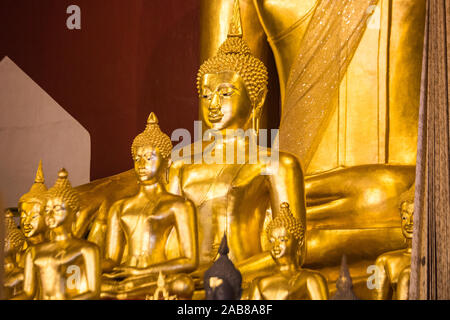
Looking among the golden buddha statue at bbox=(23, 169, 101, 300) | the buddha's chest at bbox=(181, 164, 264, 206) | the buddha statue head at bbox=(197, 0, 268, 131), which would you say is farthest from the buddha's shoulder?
the golden buddha statue at bbox=(23, 169, 101, 300)

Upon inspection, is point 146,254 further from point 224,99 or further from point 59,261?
point 224,99

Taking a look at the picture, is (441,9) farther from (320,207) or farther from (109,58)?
(109,58)

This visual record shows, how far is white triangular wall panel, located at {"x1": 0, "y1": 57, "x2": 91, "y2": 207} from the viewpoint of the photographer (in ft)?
11.3

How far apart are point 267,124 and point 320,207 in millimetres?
646

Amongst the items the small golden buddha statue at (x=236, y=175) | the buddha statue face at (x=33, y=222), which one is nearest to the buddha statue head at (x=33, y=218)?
the buddha statue face at (x=33, y=222)

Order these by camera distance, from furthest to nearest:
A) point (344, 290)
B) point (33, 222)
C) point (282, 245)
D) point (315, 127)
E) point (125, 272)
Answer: point (315, 127)
point (33, 222)
point (125, 272)
point (282, 245)
point (344, 290)

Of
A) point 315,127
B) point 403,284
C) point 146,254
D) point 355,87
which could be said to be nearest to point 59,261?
point 146,254

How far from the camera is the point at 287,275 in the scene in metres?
1.94

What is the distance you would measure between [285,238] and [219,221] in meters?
0.42

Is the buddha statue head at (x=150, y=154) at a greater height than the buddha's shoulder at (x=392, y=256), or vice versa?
the buddha statue head at (x=150, y=154)

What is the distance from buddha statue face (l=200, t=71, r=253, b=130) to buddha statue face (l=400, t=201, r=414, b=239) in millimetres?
488

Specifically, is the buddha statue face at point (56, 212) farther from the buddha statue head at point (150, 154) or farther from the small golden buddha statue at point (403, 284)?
the small golden buddha statue at point (403, 284)

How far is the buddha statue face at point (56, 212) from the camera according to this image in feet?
6.67
